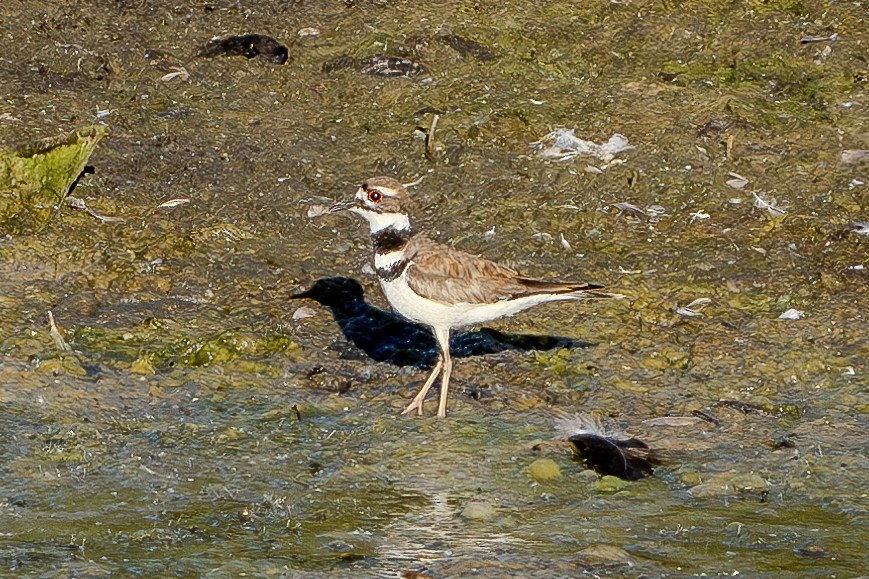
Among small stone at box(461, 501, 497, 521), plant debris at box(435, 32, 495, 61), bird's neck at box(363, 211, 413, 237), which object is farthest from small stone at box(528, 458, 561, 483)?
plant debris at box(435, 32, 495, 61)

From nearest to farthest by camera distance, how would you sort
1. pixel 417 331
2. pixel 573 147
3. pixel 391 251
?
pixel 391 251 → pixel 417 331 → pixel 573 147

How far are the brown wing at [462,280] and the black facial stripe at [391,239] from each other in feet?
0.25

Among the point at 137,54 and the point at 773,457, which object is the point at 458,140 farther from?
the point at 773,457

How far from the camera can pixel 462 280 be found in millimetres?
7734

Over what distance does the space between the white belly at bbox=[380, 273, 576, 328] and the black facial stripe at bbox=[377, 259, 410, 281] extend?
3 centimetres

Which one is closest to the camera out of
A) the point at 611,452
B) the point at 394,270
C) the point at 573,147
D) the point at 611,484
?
the point at 611,484

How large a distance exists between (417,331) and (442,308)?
137 cm

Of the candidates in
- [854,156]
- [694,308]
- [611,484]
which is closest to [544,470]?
[611,484]

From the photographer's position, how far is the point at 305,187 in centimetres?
1052

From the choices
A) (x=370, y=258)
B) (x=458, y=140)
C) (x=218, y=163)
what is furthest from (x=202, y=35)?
(x=370, y=258)

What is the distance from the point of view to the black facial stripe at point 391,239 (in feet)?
26.2

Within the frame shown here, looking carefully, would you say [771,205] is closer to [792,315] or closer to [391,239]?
[792,315]

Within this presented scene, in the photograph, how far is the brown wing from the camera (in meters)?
7.65

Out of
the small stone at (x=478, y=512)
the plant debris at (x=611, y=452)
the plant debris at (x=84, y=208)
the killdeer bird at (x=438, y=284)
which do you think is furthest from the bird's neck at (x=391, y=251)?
the plant debris at (x=84, y=208)
